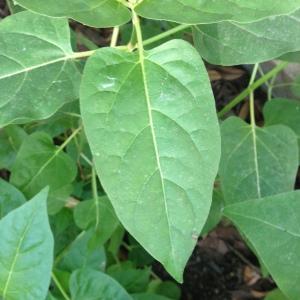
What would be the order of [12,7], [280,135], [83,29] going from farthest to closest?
1. [83,29]
2. [280,135]
3. [12,7]

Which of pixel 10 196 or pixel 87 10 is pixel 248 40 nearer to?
pixel 87 10

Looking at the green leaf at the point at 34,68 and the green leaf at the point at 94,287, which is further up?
the green leaf at the point at 34,68

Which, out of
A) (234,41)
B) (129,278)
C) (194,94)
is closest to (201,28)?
(234,41)

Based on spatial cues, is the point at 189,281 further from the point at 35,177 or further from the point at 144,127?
the point at 144,127

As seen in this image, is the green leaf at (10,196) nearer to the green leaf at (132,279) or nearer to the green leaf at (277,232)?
the green leaf at (132,279)

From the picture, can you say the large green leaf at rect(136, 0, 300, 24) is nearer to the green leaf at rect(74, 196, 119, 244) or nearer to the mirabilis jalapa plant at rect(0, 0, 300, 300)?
the mirabilis jalapa plant at rect(0, 0, 300, 300)

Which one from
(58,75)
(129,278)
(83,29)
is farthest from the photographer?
(83,29)

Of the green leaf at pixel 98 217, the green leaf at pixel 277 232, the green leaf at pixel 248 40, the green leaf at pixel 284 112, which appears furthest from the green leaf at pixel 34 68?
the green leaf at pixel 284 112

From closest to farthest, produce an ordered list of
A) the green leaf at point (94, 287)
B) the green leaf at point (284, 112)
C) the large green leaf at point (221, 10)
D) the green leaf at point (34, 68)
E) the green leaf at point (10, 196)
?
the large green leaf at point (221, 10) → the green leaf at point (34, 68) → the green leaf at point (94, 287) → the green leaf at point (10, 196) → the green leaf at point (284, 112)
